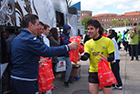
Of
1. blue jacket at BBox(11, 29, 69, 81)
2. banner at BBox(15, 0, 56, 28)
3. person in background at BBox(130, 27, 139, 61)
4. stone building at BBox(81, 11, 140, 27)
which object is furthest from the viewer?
stone building at BBox(81, 11, 140, 27)

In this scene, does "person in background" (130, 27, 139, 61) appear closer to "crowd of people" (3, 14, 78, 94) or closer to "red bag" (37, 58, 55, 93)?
"red bag" (37, 58, 55, 93)

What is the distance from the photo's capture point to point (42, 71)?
321 cm

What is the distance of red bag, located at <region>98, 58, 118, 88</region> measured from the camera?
104 inches

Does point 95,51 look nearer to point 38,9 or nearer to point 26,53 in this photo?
point 26,53

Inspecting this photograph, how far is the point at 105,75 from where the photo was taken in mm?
2670

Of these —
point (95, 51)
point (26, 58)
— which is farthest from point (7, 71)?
point (95, 51)

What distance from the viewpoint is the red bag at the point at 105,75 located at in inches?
104

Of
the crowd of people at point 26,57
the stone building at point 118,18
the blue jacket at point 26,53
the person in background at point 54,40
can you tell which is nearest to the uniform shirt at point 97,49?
the crowd of people at point 26,57

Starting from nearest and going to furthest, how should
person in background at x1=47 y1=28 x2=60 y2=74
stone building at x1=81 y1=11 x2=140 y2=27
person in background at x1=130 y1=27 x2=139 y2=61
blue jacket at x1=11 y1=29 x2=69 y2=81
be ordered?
1. blue jacket at x1=11 y1=29 x2=69 y2=81
2. person in background at x1=47 y1=28 x2=60 y2=74
3. person in background at x1=130 y1=27 x2=139 y2=61
4. stone building at x1=81 y1=11 x2=140 y2=27

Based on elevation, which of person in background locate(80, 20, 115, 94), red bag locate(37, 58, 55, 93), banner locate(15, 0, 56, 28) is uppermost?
banner locate(15, 0, 56, 28)

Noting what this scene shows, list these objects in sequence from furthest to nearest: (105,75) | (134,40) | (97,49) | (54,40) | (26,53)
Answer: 1. (134,40)
2. (54,40)
3. (97,49)
4. (105,75)
5. (26,53)

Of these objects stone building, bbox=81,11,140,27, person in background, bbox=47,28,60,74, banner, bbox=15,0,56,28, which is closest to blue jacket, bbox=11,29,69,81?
banner, bbox=15,0,56,28

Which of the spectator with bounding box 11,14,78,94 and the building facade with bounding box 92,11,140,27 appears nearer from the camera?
the spectator with bounding box 11,14,78,94

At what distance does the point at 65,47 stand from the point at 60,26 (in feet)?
18.8
